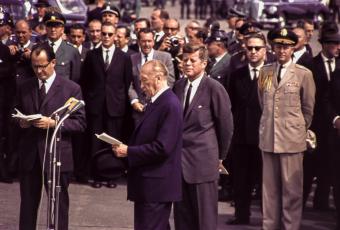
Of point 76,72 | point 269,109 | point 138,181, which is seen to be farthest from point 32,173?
point 76,72

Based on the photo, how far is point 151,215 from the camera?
9953 mm

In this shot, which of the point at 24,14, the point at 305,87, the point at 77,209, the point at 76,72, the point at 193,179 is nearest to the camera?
the point at 193,179

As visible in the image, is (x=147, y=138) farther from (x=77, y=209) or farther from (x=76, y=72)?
(x=76, y=72)

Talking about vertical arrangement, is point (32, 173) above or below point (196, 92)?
below

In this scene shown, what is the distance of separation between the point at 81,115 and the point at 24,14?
29.9 ft

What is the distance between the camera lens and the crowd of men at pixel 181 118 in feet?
32.8

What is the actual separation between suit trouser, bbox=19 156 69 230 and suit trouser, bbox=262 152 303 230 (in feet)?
8.54

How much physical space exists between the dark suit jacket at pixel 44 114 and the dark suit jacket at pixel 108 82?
4.30 metres

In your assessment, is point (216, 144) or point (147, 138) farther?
point (216, 144)

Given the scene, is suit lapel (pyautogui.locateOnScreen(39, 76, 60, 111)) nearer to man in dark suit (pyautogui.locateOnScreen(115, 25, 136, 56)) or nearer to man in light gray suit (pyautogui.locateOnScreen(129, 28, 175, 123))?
man in light gray suit (pyautogui.locateOnScreen(129, 28, 175, 123))

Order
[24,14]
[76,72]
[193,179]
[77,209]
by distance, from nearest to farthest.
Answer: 1. [193,179]
2. [77,209]
3. [76,72]
4. [24,14]

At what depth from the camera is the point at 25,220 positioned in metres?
11.3

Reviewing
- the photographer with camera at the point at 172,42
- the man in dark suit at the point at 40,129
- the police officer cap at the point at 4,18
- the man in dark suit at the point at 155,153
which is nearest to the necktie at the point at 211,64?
the photographer with camera at the point at 172,42

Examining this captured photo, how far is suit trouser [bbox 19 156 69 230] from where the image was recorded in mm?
11180
